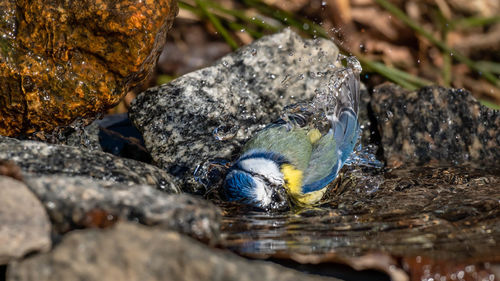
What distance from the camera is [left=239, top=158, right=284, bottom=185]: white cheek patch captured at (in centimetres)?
326

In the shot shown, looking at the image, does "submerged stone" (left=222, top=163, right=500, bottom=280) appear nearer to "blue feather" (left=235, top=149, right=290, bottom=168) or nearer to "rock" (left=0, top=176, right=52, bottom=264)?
"blue feather" (left=235, top=149, right=290, bottom=168)

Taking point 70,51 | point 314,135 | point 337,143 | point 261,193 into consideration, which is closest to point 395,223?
point 261,193

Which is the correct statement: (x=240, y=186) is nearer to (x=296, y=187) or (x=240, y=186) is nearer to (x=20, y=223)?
(x=296, y=187)

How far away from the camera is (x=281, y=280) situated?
1.78 meters

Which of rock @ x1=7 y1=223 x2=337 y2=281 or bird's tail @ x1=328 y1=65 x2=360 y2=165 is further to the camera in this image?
bird's tail @ x1=328 y1=65 x2=360 y2=165

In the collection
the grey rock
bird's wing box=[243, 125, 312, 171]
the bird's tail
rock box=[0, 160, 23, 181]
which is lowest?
the grey rock

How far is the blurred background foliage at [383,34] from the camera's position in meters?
4.91

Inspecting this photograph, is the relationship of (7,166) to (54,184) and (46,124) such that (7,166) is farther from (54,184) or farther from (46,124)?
(46,124)

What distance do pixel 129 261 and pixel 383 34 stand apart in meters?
4.26

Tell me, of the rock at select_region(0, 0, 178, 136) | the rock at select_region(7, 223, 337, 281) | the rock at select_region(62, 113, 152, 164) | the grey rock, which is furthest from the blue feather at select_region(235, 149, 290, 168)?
the rock at select_region(7, 223, 337, 281)

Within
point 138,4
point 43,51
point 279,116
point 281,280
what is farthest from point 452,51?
point 281,280

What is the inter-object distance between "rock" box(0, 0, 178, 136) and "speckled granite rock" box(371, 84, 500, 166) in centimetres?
170

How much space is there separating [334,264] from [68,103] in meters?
1.73

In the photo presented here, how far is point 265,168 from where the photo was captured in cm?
332
